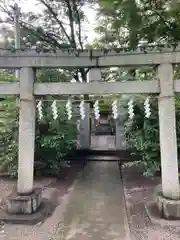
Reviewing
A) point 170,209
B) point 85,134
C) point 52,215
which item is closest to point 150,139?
point 170,209

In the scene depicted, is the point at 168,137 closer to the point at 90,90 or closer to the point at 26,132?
the point at 90,90

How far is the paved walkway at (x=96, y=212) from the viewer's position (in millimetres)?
3444

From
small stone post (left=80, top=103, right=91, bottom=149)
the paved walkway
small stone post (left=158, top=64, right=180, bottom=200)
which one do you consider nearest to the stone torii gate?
small stone post (left=158, top=64, right=180, bottom=200)

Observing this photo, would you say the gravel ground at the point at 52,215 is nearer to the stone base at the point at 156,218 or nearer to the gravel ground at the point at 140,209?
the gravel ground at the point at 140,209

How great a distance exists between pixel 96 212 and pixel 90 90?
2.22 metres

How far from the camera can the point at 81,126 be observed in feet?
33.2

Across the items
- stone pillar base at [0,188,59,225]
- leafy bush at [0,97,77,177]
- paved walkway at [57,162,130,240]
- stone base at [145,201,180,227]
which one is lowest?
paved walkway at [57,162,130,240]

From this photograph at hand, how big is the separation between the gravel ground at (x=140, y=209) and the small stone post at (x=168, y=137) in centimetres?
55

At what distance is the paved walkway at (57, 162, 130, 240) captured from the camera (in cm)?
344

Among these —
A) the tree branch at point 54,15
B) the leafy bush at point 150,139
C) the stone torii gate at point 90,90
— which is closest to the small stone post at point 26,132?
the stone torii gate at point 90,90

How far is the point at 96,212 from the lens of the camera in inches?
168

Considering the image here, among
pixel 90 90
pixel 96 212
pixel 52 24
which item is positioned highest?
pixel 52 24

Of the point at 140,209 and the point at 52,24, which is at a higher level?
the point at 52,24

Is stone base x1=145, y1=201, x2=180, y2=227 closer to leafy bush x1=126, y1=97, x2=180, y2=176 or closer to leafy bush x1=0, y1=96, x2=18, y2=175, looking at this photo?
leafy bush x1=126, y1=97, x2=180, y2=176
